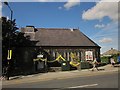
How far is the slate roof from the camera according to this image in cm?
4962

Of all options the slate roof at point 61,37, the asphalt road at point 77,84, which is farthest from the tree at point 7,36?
the asphalt road at point 77,84

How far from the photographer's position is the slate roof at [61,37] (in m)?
49.6

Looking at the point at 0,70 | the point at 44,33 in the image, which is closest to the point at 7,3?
the point at 0,70

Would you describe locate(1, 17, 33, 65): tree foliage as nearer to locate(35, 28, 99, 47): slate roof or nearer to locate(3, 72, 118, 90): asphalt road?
locate(35, 28, 99, 47): slate roof

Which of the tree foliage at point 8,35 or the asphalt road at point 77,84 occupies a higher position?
the tree foliage at point 8,35

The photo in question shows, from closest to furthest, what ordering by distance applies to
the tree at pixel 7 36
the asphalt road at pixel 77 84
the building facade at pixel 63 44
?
the asphalt road at pixel 77 84, the tree at pixel 7 36, the building facade at pixel 63 44

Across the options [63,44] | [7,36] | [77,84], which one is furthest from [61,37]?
[77,84]

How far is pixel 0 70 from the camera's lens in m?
32.3

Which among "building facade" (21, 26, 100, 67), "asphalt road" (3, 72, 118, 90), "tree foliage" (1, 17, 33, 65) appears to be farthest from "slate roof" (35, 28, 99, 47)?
"asphalt road" (3, 72, 118, 90)

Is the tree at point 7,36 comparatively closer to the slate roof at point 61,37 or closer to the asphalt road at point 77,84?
the slate roof at point 61,37

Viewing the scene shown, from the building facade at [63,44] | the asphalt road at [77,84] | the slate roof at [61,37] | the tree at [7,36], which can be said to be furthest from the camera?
the slate roof at [61,37]

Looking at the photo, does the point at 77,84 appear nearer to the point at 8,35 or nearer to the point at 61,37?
the point at 8,35

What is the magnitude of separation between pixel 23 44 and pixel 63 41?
904cm

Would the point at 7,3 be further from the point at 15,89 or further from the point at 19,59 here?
the point at 19,59
